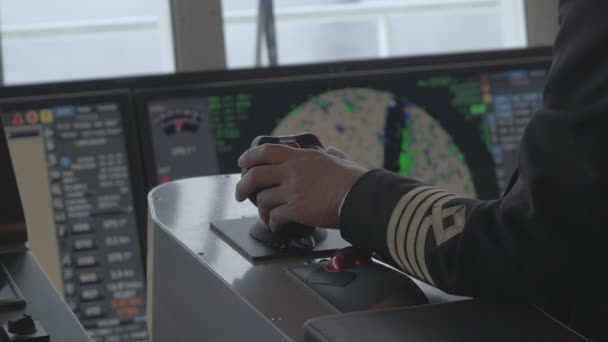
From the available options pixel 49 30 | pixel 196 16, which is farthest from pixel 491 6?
pixel 196 16

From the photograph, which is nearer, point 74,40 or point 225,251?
point 225,251

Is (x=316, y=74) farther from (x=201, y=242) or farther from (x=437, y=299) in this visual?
(x=437, y=299)

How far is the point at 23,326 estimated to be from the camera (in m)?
0.56

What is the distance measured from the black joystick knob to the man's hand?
0.74 ft

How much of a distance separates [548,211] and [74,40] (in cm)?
446

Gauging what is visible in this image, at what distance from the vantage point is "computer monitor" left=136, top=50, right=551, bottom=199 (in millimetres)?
1396

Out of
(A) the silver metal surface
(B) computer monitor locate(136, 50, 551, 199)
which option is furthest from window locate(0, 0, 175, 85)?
(A) the silver metal surface

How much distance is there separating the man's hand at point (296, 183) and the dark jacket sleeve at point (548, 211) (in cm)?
9

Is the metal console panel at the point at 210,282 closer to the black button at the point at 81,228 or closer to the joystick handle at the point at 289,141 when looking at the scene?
the joystick handle at the point at 289,141

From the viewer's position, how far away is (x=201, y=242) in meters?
0.75

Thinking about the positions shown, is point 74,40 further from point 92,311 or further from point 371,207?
point 371,207

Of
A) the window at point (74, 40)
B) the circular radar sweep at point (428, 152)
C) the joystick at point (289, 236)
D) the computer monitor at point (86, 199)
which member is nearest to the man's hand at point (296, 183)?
the joystick at point (289, 236)

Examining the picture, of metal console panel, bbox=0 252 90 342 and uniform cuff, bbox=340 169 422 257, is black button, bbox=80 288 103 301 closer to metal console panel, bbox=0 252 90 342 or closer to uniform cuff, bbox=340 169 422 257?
metal console panel, bbox=0 252 90 342

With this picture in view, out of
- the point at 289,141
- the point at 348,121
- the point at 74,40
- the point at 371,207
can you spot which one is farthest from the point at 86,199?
the point at 74,40
